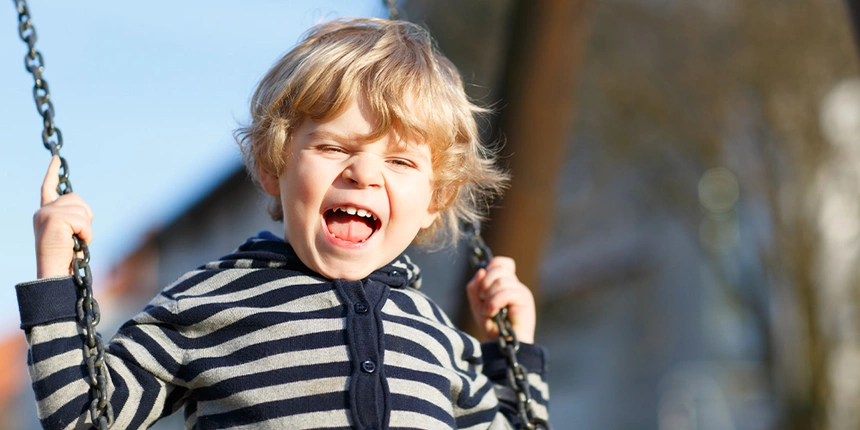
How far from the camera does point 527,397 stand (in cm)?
199

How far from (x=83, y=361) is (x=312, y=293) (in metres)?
0.42

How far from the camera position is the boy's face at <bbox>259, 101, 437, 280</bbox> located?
5.41 ft

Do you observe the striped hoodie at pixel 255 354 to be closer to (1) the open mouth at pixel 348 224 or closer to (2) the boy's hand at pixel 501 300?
(1) the open mouth at pixel 348 224

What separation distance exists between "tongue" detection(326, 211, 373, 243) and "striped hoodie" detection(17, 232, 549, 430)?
3.6 inches

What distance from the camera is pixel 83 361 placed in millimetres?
1502

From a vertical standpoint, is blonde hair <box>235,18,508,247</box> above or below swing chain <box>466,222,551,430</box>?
above

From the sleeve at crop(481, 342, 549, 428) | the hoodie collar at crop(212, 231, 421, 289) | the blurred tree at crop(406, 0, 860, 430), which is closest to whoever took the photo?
the hoodie collar at crop(212, 231, 421, 289)

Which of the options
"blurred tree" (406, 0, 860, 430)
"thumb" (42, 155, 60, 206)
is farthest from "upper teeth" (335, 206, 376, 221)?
"blurred tree" (406, 0, 860, 430)

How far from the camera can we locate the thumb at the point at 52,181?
168cm

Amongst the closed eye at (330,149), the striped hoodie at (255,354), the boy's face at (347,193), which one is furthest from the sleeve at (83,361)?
the closed eye at (330,149)

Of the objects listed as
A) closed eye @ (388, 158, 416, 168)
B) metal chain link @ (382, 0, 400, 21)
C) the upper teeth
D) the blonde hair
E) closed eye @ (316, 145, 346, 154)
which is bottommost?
the upper teeth

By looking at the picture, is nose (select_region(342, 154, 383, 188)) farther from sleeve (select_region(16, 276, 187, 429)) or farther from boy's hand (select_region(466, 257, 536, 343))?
boy's hand (select_region(466, 257, 536, 343))

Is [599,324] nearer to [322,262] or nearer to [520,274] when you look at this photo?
[520,274]

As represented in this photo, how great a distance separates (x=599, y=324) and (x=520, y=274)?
33.4ft
